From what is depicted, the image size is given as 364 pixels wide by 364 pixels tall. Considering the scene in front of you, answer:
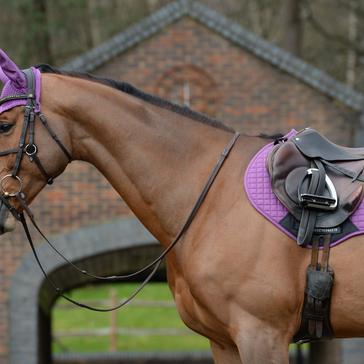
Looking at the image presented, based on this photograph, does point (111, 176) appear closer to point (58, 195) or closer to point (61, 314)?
point (58, 195)

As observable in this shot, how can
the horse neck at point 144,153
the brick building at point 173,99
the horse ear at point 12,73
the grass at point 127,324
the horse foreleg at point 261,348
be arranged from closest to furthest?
the horse foreleg at point 261,348
the horse ear at point 12,73
the horse neck at point 144,153
the brick building at point 173,99
the grass at point 127,324

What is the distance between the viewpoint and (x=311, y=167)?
3678mm

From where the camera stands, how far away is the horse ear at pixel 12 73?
362 cm

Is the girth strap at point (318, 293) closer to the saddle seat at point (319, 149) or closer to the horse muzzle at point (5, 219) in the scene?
the saddle seat at point (319, 149)

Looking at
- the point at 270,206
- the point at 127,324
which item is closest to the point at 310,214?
the point at 270,206

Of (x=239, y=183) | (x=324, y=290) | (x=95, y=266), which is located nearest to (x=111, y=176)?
(x=239, y=183)

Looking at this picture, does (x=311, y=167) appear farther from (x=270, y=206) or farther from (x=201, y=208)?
(x=201, y=208)

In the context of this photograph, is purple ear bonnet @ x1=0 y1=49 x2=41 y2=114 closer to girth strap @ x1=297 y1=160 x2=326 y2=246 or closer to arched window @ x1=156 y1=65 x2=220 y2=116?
girth strap @ x1=297 y1=160 x2=326 y2=246

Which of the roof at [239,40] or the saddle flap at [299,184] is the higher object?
the roof at [239,40]

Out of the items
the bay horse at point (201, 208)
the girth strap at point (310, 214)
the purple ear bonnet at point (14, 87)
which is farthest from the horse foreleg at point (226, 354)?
the purple ear bonnet at point (14, 87)

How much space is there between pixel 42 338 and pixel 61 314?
10.9 metres

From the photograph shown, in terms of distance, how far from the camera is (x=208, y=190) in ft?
12.3

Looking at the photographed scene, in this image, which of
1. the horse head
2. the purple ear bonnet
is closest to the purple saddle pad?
the horse head

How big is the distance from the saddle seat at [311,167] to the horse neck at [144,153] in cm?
38
